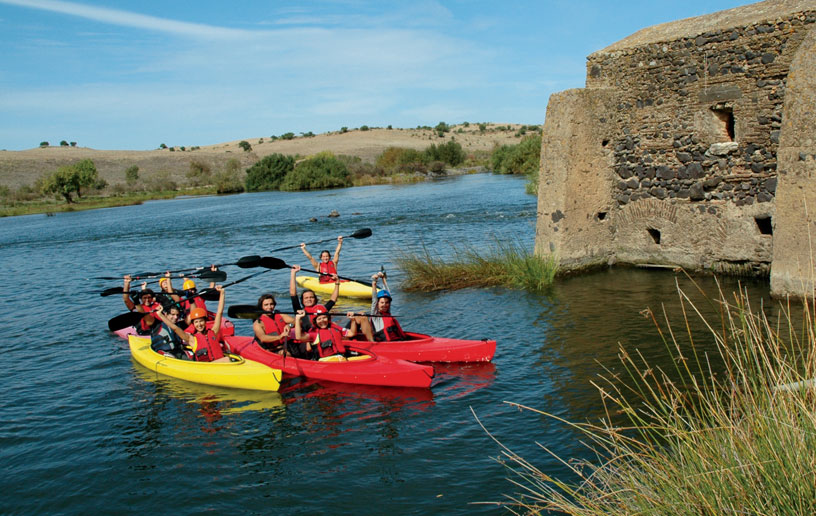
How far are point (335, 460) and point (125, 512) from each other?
1.89m

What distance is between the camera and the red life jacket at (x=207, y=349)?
9602mm

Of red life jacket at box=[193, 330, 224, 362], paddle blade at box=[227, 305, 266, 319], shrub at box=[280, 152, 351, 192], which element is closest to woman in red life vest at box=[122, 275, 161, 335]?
paddle blade at box=[227, 305, 266, 319]

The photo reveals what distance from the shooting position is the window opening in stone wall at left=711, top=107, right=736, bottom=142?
36.1 ft

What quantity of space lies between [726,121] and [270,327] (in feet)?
25.3

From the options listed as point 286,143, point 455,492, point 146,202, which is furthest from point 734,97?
point 286,143

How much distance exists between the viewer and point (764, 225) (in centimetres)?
1079

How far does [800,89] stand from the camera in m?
9.18

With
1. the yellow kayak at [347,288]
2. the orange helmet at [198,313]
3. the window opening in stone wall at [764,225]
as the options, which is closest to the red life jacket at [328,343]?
the orange helmet at [198,313]

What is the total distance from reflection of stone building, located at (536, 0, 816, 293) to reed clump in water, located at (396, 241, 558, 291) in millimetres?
502

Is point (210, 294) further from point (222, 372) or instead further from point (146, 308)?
point (222, 372)

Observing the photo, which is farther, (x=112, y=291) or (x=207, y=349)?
(x=112, y=291)

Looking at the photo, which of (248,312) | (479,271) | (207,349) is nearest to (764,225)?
(479,271)

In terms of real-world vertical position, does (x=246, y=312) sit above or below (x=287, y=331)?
above

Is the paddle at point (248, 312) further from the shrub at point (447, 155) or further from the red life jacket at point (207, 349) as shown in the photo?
the shrub at point (447, 155)
